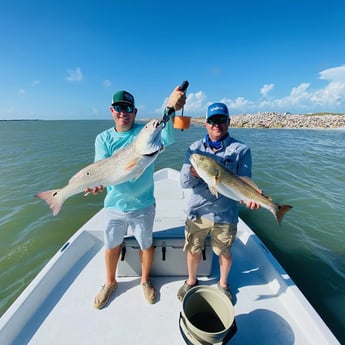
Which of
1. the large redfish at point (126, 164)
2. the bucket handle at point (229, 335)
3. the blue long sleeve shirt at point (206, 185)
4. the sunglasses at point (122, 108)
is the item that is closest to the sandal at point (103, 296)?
the large redfish at point (126, 164)

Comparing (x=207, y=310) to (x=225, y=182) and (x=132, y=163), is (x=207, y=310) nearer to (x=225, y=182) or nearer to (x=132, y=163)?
(x=225, y=182)

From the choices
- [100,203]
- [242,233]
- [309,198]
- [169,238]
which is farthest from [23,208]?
[309,198]

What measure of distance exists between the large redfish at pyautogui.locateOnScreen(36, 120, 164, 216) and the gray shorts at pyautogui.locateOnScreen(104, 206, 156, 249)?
0.56 meters

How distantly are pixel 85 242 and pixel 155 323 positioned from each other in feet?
7.33

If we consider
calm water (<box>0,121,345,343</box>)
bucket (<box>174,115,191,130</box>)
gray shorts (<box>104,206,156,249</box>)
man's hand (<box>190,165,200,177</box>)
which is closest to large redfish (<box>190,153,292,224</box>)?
man's hand (<box>190,165,200,177</box>)

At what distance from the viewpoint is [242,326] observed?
9.79ft

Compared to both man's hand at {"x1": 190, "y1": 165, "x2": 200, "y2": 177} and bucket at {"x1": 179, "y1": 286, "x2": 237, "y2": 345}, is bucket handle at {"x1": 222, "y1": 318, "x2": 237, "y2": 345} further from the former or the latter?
man's hand at {"x1": 190, "y1": 165, "x2": 200, "y2": 177}

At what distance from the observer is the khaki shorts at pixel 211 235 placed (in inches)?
121

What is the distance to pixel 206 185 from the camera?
303 cm

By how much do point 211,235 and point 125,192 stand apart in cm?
137

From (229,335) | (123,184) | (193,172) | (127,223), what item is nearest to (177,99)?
(193,172)

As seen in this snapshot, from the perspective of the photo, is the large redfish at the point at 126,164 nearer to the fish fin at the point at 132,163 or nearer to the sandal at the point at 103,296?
the fish fin at the point at 132,163

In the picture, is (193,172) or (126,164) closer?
(126,164)

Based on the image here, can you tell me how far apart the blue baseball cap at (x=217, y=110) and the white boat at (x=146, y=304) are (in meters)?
2.01
